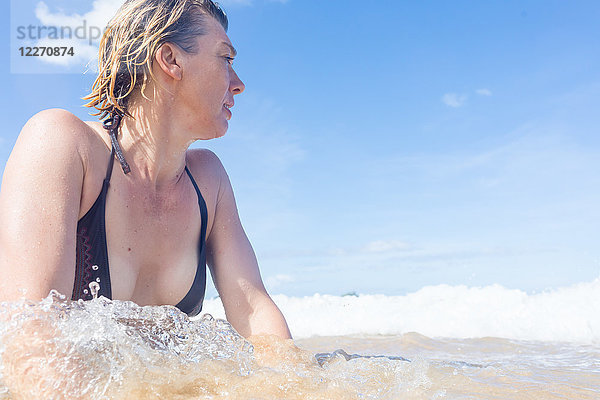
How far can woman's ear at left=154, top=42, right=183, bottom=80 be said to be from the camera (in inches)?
87.9

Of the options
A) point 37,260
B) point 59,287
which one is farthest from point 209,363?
point 37,260

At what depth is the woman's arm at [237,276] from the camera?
2500 millimetres

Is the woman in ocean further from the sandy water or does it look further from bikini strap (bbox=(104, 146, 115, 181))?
the sandy water

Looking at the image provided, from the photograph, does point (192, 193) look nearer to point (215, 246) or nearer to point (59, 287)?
point (215, 246)

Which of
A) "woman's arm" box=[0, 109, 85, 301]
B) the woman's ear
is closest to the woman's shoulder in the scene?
"woman's arm" box=[0, 109, 85, 301]


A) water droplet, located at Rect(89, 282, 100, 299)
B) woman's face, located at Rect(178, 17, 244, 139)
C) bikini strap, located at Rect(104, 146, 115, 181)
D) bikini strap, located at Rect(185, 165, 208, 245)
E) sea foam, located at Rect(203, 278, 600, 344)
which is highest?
woman's face, located at Rect(178, 17, 244, 139)

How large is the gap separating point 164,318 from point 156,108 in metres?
0.94

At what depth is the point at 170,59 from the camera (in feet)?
7.39

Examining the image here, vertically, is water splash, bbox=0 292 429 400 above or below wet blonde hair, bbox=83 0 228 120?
below

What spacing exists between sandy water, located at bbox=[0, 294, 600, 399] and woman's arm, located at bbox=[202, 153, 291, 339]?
21 cm

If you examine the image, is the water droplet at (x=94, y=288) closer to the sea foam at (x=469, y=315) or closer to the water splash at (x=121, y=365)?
the water splash at (x=121, y=365)

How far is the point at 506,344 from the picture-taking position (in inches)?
196

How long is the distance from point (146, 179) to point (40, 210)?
62 cm

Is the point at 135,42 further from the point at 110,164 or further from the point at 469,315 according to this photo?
the point at 469,315
